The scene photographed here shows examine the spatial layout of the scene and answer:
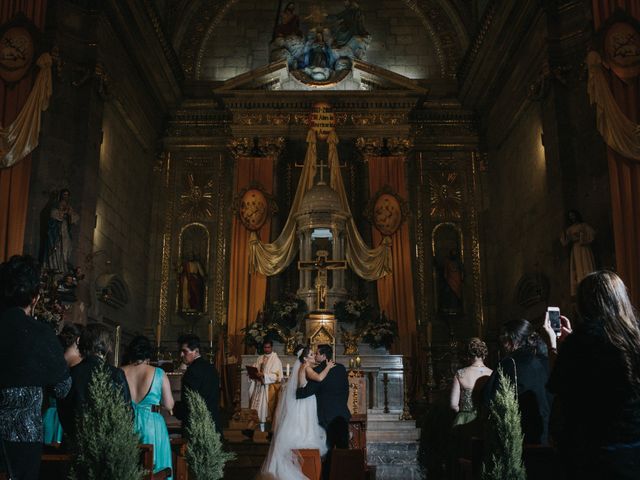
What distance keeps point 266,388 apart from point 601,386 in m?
8.45

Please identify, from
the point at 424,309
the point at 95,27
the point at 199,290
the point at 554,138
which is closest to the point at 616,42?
the point at 554,138

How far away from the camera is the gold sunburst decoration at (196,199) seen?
1644cm

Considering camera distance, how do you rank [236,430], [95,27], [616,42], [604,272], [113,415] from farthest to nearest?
[95,27]
[236,430]
[616,42]
[113,415]
[604,272]

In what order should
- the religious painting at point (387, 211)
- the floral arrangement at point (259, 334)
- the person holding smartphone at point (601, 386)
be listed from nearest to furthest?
the person holding smartphone at point (601, 386) < the floral arrangement at point (259, 334) < the religious painting at point (387, 211)

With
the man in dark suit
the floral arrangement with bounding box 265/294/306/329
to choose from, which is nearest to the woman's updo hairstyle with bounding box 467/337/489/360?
the man in dark suit

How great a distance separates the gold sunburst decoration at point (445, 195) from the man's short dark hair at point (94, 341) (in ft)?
41.2

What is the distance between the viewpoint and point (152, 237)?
16.2m

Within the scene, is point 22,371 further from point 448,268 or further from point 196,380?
point 448,268

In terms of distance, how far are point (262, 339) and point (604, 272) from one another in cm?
1056

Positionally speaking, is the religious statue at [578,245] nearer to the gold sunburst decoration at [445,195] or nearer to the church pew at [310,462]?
the church pew at [310,462]

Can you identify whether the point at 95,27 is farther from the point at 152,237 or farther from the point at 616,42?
the point at 616,42

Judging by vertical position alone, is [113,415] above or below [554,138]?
below

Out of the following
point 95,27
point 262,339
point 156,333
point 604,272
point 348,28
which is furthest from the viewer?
point 348,28

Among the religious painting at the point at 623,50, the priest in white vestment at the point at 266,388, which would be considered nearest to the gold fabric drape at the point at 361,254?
the priest in white vestment at the point at 266,388
